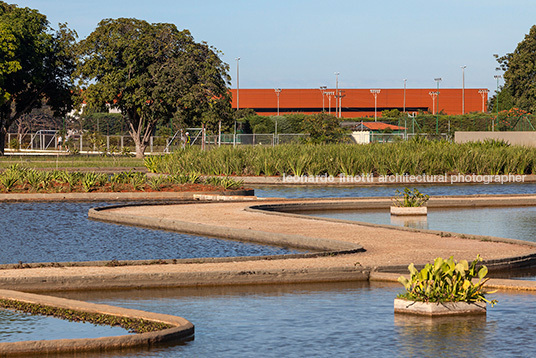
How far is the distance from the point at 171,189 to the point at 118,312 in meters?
17.7

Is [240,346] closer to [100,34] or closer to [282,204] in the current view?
[282,204]

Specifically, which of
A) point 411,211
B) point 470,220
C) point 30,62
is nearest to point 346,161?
point 411,211

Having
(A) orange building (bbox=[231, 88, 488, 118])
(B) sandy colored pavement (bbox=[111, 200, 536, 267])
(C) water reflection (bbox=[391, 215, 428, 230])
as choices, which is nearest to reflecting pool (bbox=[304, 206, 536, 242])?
(C) water reflection (bbox=[391, 215, 428, 230])

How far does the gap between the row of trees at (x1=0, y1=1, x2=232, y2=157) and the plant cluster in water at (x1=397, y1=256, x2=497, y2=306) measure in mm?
44742

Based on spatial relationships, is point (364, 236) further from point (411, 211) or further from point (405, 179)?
point (405, 179)

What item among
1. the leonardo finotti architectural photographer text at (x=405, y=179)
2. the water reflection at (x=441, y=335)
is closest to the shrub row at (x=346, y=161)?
the leonardo finotti architectural photographer text at (x=405, y=179)

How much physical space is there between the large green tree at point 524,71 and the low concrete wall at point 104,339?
7235 cm

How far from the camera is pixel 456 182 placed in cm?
3522

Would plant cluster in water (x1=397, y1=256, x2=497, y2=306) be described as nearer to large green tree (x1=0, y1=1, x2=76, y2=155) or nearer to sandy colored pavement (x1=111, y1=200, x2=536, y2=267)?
sandy colored pavement (x1=111, y1=200, x2=536, y2=267)

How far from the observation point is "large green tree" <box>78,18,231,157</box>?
179 ft

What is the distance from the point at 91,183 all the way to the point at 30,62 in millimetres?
35508

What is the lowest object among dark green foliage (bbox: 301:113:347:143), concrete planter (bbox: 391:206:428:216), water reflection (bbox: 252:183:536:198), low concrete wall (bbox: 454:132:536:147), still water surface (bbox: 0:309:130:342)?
still water surface (bbox: 0:309:130:342)

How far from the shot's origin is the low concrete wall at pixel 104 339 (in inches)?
310

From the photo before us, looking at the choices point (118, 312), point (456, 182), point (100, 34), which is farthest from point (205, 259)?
point (100, 34)
